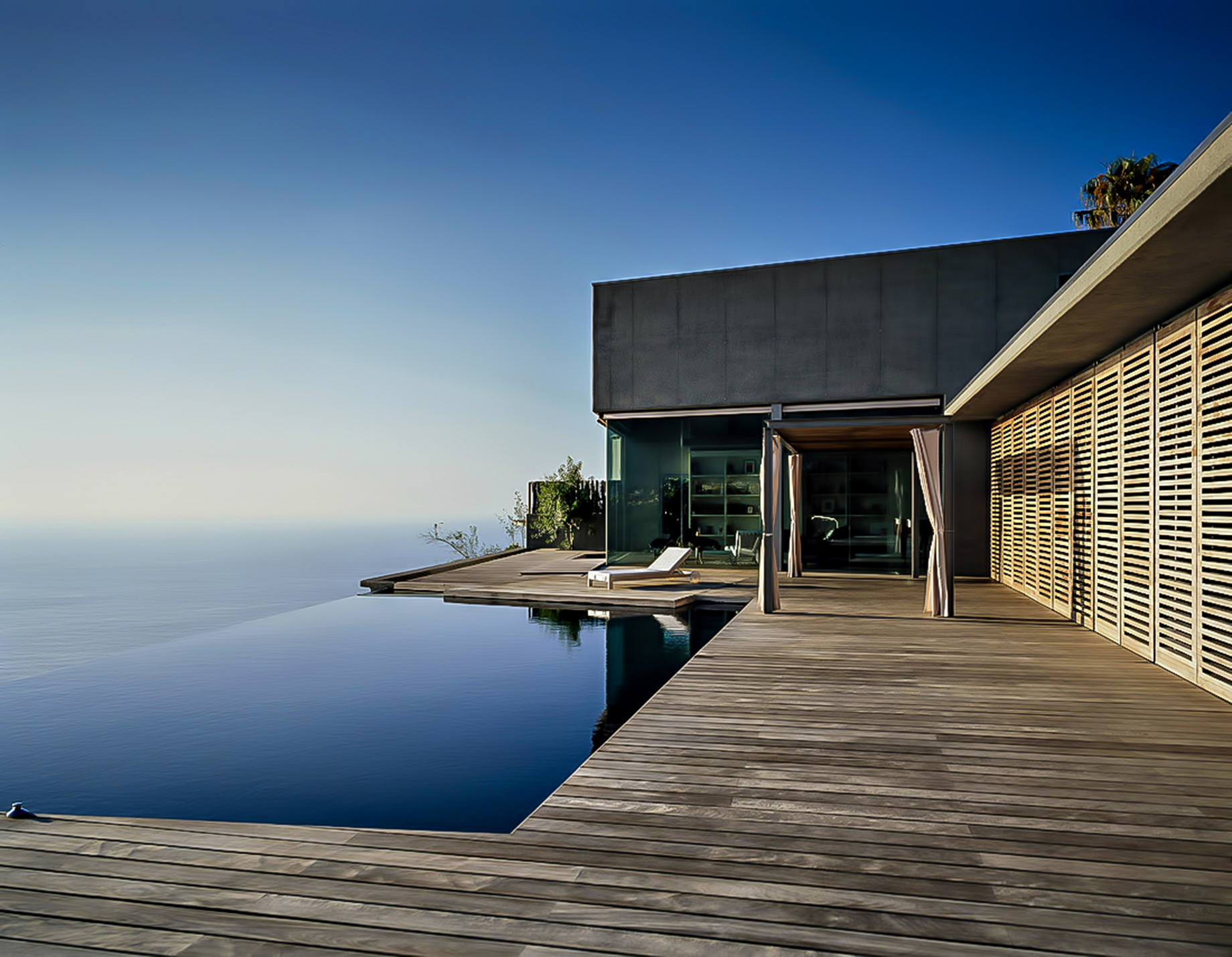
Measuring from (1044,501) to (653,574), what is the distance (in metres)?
5.78

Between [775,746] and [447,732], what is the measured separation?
9.34 feet

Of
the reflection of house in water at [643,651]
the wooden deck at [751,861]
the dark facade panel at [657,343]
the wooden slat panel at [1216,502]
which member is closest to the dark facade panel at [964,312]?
the dark facade panel at [657,343]

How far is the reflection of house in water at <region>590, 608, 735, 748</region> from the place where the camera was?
6.74m

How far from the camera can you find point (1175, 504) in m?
6.16

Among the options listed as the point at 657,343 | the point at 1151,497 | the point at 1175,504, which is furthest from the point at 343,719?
the point at 657,343

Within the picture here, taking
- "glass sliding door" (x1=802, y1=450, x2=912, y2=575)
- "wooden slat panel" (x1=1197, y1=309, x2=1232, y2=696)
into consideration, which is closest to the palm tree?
"glass sliding door" (x1=802, y1=450, x2=912, y2=575)

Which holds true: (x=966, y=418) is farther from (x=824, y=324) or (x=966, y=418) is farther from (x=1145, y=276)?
(x=1145, y=276)

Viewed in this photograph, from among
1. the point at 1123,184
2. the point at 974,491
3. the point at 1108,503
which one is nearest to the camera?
the point at 1108,503

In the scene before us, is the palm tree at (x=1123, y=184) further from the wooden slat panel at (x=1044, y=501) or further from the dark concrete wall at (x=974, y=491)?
the wooden slat panel at (x=1044, y=501)

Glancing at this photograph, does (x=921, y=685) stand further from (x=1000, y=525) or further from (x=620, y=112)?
(x=620, y=112)

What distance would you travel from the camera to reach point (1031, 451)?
1086cm

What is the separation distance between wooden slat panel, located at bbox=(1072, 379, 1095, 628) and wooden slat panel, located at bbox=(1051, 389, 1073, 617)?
0.14m

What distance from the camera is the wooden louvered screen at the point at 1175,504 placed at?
5891mm

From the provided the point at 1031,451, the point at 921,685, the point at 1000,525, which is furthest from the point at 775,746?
the point at 1000,525
